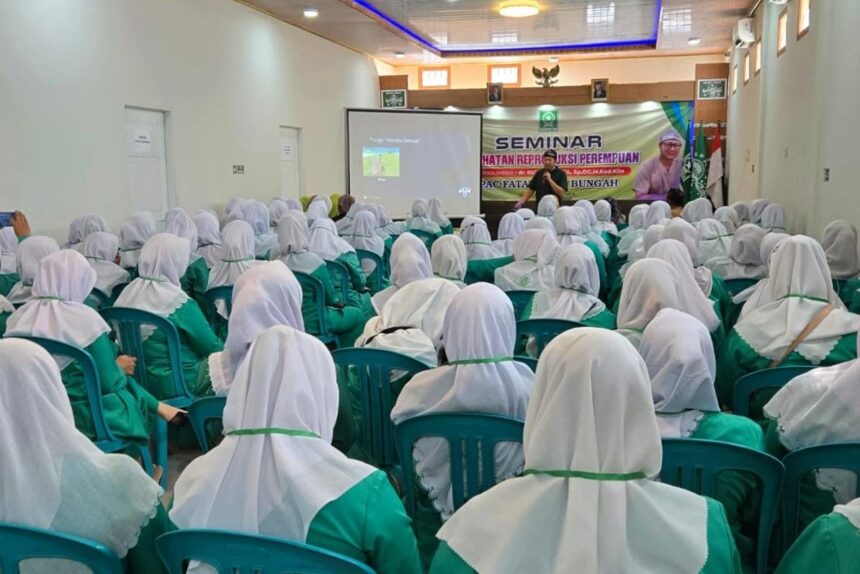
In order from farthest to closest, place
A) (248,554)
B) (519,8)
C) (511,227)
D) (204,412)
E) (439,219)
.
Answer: (519,8), (439,219), (511,227), (204,412), (248,554)

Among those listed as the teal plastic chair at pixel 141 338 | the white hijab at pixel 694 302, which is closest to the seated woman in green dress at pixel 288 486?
the white hijab at pixel 694 302

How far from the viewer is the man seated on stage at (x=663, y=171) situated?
1202 cm

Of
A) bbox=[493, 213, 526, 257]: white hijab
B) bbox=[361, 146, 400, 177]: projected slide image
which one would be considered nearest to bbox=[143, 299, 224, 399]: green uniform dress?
bbox=[493, 213, 526, 257]: white hijab

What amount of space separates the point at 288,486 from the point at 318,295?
3.03 metres

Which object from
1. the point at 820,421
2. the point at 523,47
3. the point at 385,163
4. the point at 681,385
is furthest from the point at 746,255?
the point at 523,47

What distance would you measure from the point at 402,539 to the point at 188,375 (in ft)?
7.75

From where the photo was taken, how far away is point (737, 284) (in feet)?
14.6

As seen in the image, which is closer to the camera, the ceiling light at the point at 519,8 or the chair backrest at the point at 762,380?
the chair backrest at the point at 762,380

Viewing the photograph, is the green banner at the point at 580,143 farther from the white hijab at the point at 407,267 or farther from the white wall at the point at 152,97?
the white hijab at the point at 407,267

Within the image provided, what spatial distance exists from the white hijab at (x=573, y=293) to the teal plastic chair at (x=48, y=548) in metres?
2.34

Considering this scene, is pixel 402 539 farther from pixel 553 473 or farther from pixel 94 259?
pixel 94 259

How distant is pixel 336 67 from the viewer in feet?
37.6

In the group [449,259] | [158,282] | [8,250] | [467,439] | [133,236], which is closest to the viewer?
[467,439]

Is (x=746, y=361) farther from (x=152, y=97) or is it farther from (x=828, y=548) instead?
(x=152, y=97)
